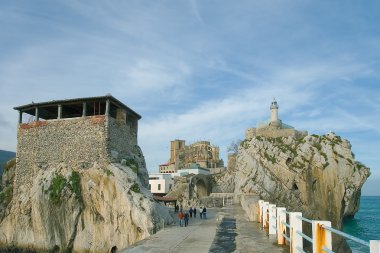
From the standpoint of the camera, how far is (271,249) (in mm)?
9789

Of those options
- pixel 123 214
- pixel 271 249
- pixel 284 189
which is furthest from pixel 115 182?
pixel 284 189

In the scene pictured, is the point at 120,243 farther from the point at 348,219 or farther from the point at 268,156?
the point at 348,219

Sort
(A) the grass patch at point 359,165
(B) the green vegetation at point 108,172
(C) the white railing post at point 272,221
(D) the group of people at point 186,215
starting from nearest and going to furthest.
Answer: (C) the white railing post at point 272,221
(D) the group of people at point 186,215
(B) the green vegetation at point 108,172
(A) the grass patch at point 359,165

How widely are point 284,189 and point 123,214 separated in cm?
2430

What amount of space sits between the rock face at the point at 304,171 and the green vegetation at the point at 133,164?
15101mm

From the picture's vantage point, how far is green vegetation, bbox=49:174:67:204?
30.5 meters

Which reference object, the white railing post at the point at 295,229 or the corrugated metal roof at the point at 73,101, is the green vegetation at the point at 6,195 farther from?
the white railing post at the point at 295,229

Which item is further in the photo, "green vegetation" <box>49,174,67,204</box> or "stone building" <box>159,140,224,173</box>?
"stone building" <box>159,140,224,173</box>

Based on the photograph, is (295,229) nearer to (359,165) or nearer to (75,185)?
(75,185)

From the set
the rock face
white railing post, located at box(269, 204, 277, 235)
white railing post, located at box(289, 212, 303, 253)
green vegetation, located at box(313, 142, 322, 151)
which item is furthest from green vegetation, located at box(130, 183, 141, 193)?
green vegetation, located at box(313, 142, 322, 151)

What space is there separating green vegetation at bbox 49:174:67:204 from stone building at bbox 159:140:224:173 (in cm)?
7006

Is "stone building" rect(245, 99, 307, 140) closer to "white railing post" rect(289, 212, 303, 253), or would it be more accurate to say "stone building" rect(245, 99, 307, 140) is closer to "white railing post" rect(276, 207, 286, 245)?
"white railing post" rect(276, 207, 286, 245)

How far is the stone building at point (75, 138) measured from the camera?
32.1 metres

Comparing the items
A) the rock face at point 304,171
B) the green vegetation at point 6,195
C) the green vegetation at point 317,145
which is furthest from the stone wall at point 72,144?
the green vegetation at point 317,145
